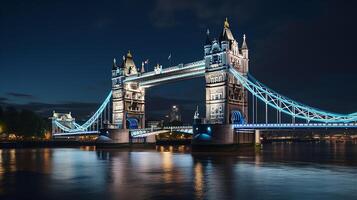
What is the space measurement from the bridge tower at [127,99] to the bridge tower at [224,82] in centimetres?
2409

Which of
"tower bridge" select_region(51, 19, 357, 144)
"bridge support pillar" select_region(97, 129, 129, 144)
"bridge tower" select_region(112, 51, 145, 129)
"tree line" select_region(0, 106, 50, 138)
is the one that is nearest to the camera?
"tower bridge" select_region(51, 19, 357, 144)

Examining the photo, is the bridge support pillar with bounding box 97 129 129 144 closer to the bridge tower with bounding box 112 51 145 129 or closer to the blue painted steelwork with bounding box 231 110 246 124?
the bridge tower with bounding box 112 51 145 129

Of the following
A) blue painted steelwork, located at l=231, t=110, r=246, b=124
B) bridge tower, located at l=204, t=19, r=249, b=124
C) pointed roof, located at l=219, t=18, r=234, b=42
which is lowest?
blue painted steelwork, located at l=231, t=110, r=246, b=124

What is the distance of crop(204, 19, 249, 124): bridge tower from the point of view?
201 ft

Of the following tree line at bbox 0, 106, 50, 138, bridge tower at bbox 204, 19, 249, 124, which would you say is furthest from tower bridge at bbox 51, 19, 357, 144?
tree line at bbox 0, 106, 50, 138

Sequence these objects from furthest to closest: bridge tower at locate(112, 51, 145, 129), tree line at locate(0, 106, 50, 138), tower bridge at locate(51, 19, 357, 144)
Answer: tree line at locate(0, 106, 50, 138) → bridge tower at locate(112, 51, 145, 129) → tower bridge at locate(51, 19, 357, 144)

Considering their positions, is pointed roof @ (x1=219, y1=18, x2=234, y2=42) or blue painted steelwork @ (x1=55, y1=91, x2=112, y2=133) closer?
pointed roof @ (x1=219, y1=18, x2=234, y2=42)

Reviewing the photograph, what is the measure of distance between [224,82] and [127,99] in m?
29.4

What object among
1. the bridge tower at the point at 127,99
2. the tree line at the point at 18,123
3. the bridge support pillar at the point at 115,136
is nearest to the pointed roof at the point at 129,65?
the bridge tower at the point at 127,99

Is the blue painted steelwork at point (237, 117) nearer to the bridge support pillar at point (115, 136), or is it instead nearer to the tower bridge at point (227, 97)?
the tower bridge at point (227, 97)

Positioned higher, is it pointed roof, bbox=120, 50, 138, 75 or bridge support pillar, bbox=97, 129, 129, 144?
pointed roof, bbox=120, 50, 138, 75

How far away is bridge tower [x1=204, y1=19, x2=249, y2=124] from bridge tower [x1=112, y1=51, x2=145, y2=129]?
24.1 m

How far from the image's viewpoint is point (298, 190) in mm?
20266

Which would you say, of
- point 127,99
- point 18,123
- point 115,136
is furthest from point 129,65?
point 18,123
